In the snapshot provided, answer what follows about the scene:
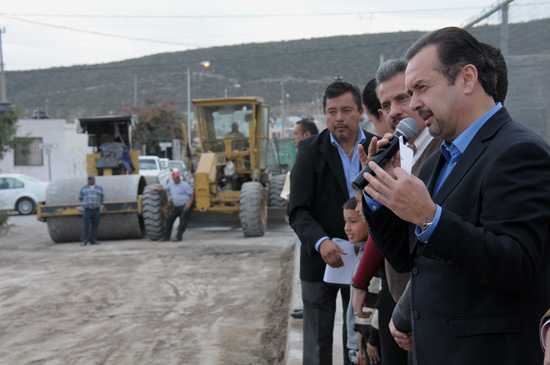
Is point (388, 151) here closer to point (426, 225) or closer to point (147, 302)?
point (426, 225)

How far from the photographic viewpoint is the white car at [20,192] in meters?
25.2

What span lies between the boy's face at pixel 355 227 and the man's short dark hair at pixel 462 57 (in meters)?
1.76

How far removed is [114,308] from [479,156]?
717cm

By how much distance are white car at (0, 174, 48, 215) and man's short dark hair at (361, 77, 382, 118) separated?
22.9 m

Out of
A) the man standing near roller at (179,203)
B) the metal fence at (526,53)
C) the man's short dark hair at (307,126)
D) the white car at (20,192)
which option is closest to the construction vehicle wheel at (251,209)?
the man standing near roller at (179,203)

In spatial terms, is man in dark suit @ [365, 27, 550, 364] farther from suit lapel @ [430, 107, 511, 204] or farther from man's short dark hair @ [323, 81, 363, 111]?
man's short dark hair @ [323, 81, 363, 111]

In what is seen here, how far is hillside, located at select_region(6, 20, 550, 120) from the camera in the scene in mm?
81500

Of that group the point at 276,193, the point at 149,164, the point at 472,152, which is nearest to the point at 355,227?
the point at 472,152

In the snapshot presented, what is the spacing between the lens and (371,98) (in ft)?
13.1

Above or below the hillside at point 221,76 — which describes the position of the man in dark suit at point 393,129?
below

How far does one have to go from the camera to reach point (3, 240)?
1719 cm

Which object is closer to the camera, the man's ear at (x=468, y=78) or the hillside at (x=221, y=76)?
the man's ear at (x=468, y=78)

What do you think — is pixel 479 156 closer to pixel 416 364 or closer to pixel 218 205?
pixel 416 364

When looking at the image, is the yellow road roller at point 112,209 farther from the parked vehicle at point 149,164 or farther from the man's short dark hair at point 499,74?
the man's short dark hair at point 499,74
